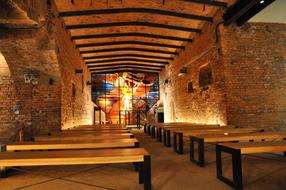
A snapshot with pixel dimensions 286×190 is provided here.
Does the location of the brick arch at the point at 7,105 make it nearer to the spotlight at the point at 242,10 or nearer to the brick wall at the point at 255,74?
the brick wall at the point at 255,74

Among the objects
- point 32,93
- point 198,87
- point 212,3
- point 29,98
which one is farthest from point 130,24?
point 29,98

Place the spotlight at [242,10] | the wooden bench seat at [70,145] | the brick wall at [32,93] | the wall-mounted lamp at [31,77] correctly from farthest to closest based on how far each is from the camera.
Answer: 1. the wall-mounted lamp at [31,77]
2. the brick wall at [32,93]
3. the spotlight at [242,10]
4. the wooden bench seat at [70,145]

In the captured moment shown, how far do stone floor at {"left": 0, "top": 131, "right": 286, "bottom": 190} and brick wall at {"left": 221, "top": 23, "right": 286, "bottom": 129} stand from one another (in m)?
2.14

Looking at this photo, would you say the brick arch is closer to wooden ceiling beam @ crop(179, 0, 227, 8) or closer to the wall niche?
wooden ceiling beam @ crop(179, 0, 227, 8)

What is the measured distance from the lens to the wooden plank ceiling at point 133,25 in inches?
223

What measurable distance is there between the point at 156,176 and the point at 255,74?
15.1 ft

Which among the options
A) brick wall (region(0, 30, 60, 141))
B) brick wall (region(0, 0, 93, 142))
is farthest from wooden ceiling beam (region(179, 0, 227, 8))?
brick wall (region(0, 30, 60, 141))

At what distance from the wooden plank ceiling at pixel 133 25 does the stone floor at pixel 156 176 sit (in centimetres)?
421

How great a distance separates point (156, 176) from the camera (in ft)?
9.32

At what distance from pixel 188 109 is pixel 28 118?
19.2ft

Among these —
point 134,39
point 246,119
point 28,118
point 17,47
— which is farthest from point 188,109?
point 17,47

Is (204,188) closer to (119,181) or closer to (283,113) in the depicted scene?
Answer: (119,181)

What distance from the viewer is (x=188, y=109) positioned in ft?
27.7

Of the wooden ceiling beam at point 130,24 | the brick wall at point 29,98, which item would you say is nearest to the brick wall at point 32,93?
the brick wall at point 29,98
